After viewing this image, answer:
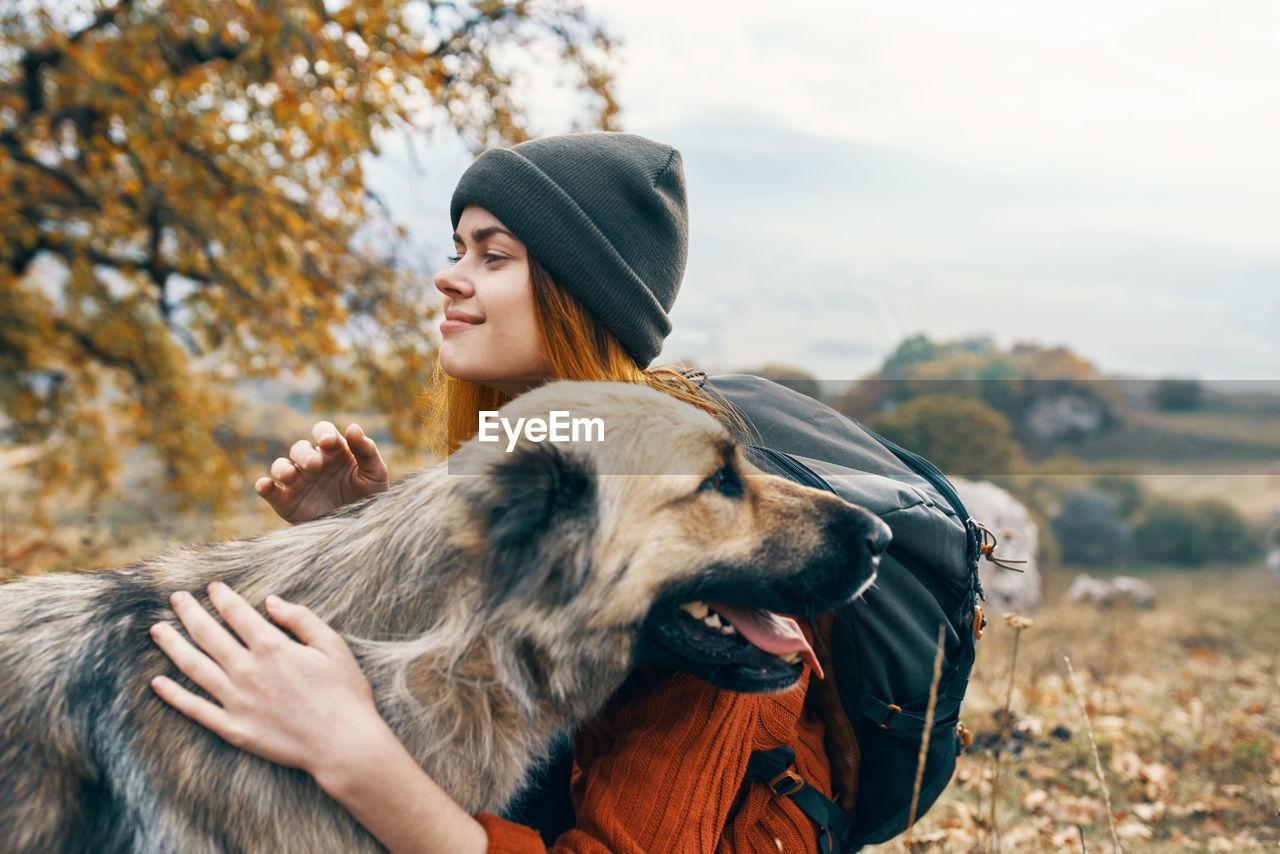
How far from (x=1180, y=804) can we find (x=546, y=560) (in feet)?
12.8

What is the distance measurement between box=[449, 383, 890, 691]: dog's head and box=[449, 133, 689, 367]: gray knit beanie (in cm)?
55

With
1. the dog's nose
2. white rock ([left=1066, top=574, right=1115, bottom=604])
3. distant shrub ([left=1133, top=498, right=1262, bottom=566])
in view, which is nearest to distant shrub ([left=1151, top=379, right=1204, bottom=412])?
distant shrub ([left=1133, top=498, right=1262, bottom=566])

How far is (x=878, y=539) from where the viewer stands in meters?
1.83

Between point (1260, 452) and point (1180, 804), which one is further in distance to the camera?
point (1260, 452)

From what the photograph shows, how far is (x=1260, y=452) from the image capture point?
50.3 ft

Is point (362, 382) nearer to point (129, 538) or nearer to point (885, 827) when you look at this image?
point (129, 538)

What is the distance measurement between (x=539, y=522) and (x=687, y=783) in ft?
2.18

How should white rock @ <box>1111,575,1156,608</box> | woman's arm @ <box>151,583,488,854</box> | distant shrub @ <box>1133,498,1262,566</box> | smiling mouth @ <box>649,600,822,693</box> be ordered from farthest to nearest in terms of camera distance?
1. distant shrub @ <box>1133,498,1262,566</box>
2. white rock @ <box>1111,575,1156,608</box>
3. smiling mouth @ <box>649,600,822,693</box>
4. woman's arm @ <box>151,583,488,854</box>

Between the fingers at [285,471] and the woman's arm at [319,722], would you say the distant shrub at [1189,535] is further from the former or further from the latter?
the woman's arm at [319,722]

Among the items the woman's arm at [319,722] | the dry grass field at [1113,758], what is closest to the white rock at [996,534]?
the dry grass field at [1113,758]

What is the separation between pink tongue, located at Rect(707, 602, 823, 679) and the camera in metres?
1.85

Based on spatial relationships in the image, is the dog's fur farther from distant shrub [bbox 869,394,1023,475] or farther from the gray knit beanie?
distant shrub [bbox 869,394,1023,475]

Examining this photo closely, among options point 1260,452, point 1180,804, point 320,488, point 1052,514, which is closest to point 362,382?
point 320,488

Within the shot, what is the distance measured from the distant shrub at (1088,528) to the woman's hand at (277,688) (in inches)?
594
